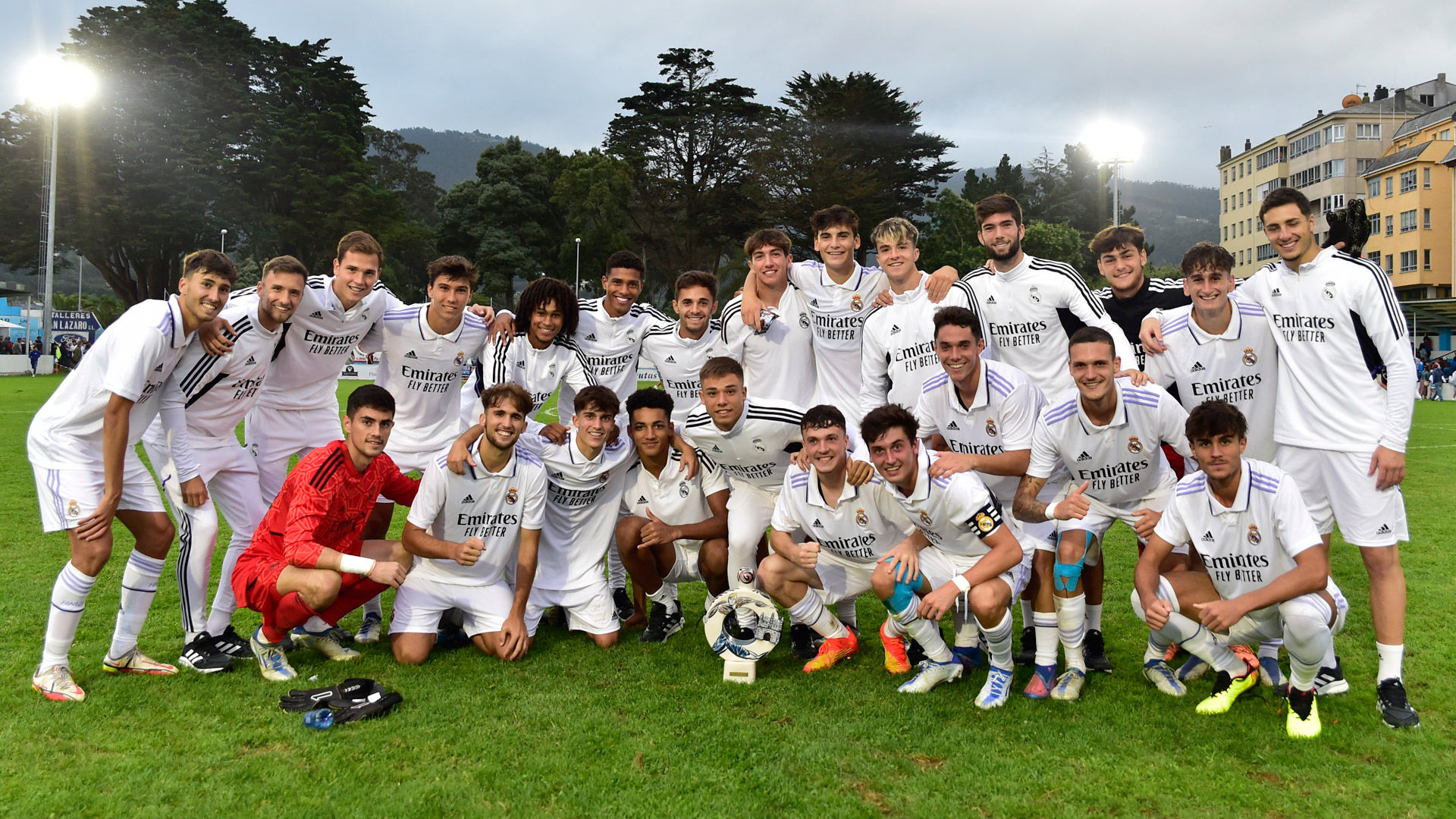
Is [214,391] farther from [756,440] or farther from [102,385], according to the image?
[756,440]

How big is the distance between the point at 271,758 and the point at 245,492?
6.66ft

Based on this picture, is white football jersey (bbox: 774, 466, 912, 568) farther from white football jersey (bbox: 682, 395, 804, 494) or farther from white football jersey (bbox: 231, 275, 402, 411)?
white football jersey (bbox: 231, 275, 402, 411)

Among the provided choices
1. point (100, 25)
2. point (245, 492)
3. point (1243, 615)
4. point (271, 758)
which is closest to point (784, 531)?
point (1243, 615)

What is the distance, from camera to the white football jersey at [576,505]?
5.58 m

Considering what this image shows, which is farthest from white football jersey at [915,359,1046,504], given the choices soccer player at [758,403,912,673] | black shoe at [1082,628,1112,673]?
black shoe at [1082,628,1112,673]

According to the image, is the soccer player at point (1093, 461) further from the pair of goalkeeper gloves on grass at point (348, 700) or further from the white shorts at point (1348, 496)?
the pair of goalkeeper gloves on grass at point (348, 700)

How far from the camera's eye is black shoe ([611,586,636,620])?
19.5 feet

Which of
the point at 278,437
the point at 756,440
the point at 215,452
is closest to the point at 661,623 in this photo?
the point at 756,440

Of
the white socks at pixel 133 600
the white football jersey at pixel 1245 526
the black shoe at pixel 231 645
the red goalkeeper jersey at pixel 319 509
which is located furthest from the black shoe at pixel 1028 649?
the white socks at pixel 133 600

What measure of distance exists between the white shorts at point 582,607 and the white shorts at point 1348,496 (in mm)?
3732

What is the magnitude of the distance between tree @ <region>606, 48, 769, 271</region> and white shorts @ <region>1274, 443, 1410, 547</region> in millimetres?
44428

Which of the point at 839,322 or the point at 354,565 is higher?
the point at 839,322

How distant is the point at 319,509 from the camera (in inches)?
185

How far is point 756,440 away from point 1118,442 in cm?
202
